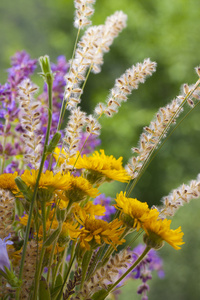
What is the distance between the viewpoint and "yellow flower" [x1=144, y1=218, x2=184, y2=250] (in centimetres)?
37

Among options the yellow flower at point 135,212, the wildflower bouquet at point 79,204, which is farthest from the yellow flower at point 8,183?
the yellow flower at point 135,212

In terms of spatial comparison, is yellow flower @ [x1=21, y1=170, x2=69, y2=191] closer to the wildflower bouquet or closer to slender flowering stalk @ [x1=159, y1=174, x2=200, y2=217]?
the wildflower bouquet

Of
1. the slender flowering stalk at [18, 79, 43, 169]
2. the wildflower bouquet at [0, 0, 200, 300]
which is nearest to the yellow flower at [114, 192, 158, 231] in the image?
the wildflower bouquet at [0, 0, 200, 300]

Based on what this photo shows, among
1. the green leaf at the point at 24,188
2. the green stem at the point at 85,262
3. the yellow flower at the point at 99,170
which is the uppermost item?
the yellow flower at the point at 99,170

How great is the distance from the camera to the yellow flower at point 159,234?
37 cm

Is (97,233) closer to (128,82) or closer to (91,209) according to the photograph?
(91,209)

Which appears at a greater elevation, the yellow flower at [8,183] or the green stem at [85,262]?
the yellow flower at [8,183]

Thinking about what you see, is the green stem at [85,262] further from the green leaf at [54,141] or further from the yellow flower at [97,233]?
the green leaf at [54,141]

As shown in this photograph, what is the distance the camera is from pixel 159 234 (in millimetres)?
371

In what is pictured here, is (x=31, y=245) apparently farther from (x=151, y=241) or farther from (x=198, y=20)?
(x=198, y=20)

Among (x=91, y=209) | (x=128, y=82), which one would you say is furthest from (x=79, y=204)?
(x=128, y=82)

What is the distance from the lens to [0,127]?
0.65m

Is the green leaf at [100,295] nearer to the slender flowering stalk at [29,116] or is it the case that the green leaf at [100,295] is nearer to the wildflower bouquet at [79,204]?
the wildflower bouquet at [79,204]

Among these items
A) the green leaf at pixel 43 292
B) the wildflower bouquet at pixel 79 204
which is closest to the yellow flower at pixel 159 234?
the wildflower bouquet at pixel 79 204
